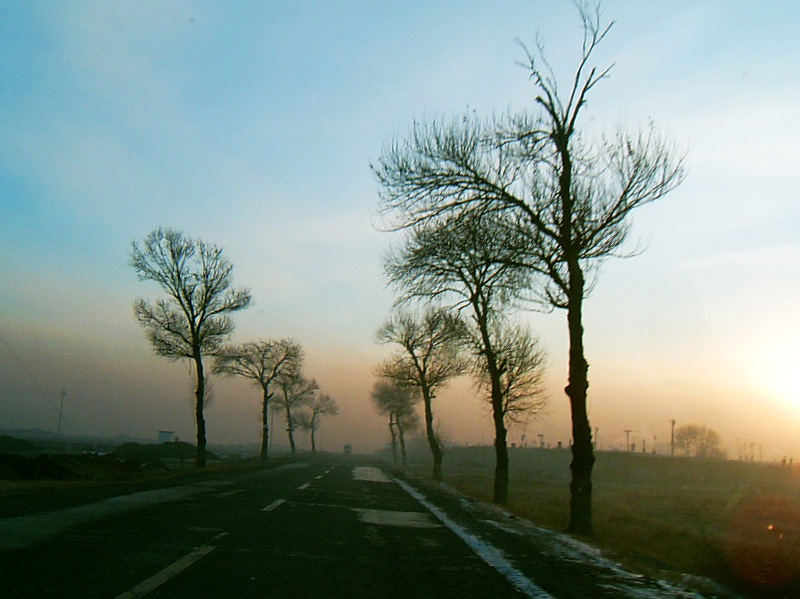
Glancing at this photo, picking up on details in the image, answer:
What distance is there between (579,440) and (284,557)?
7.55m

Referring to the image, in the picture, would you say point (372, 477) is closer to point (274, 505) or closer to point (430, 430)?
point (430, 430)

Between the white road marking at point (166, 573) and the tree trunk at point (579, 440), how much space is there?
778 centimetres

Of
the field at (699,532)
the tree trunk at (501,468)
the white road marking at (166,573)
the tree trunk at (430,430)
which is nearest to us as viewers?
the white road marking at (166,573)

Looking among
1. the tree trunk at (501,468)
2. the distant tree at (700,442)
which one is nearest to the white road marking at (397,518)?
the tree trunk at (501,468)

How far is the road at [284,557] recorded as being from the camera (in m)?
6.03

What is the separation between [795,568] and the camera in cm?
805

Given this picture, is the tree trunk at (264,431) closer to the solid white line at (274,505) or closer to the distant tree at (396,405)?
the distant tree at (396,405)

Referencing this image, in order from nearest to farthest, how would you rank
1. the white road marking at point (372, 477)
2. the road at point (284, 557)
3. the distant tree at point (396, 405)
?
the road at point (284, 557) → the white road marking at point (372, 477) → the distant tree at point (396, 405)

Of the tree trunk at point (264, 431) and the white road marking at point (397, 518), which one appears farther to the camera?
the tree trunk at point (264, 431)

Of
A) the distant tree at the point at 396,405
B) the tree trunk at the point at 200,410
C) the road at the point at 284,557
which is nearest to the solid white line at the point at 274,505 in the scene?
the road at the point at 284,557

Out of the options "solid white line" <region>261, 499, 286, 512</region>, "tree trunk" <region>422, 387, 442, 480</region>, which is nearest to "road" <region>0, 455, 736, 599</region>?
"solid white line" <region>261, 499, 286, 512</region>

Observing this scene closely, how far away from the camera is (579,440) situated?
43.7 feet

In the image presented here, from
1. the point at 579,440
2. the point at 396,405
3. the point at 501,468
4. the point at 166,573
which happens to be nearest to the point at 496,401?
the point at 501,468

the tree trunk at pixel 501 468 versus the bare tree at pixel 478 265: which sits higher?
the bare tree at pixel 478 265
